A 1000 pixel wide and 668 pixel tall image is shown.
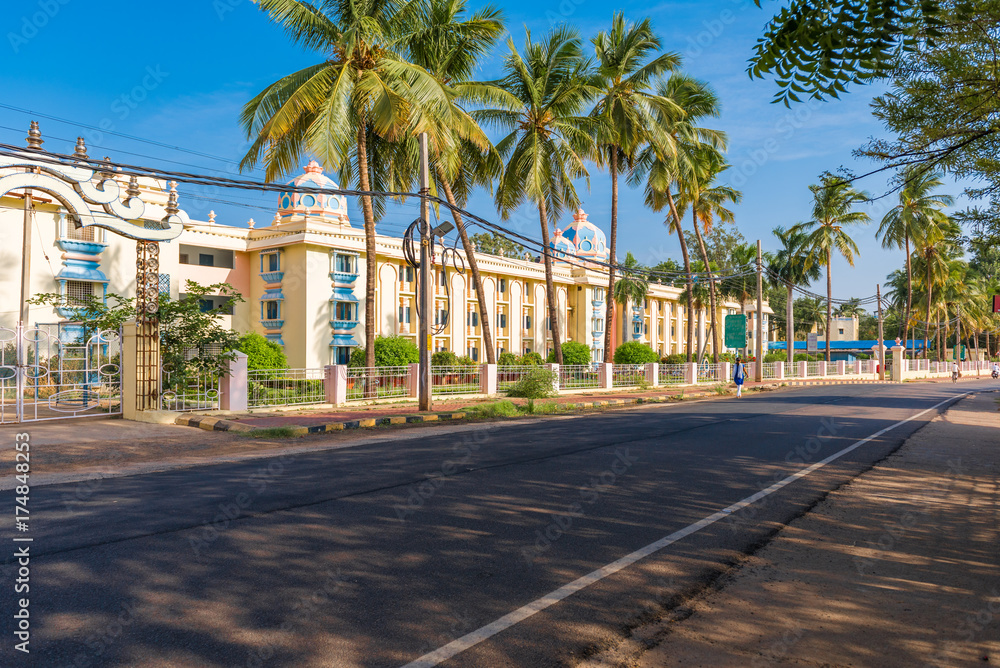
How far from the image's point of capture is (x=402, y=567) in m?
4.99

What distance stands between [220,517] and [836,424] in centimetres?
1420

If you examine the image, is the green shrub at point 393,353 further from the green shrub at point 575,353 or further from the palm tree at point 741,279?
the palm tree at point 741,279

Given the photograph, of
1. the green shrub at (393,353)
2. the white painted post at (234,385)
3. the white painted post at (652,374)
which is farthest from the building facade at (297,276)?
the white painted post at (234,385)

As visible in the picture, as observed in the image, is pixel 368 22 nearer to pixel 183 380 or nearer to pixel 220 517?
pixel 183 380

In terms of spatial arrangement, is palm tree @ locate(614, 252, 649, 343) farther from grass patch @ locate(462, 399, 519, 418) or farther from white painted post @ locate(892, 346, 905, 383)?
grass patch @ locate(462, 399, 519, 418)

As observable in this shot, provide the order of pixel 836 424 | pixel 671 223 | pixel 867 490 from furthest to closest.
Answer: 1. pixel 671 223
2. pixel 836 424
3. pixel 867 490

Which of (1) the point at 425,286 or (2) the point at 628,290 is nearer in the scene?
(1) the point at 425,286

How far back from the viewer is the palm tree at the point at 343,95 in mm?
19594

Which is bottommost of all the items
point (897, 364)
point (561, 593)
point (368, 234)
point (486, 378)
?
point (561, 593)

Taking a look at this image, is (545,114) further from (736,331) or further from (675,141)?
(736,331)

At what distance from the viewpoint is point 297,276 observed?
38.8 m

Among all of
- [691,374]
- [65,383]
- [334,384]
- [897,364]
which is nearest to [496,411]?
[334,384]

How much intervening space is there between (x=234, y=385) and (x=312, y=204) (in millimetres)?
25275

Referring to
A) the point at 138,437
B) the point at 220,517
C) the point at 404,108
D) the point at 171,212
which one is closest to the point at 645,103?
the point at 404,108
